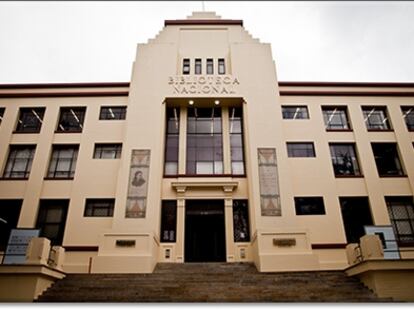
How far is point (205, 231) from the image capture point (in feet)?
38.5

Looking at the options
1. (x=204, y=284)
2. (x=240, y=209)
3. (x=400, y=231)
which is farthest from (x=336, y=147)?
(x=204, y=284)

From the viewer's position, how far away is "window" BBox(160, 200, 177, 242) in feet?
37.2

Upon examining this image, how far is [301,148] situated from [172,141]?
5850mm

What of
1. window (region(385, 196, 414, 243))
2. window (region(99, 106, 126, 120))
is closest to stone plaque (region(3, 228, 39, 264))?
window (region(99, 106, 126, 120))

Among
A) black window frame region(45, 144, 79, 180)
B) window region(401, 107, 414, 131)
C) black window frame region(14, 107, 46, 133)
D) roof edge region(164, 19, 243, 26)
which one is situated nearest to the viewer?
window region(401, 107, 414, 131)

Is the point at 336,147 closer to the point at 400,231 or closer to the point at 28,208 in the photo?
the point at 400,231

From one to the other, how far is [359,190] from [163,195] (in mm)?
8223

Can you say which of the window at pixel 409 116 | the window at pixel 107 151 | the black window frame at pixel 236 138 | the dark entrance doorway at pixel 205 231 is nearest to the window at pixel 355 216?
the window at pixel 409 116

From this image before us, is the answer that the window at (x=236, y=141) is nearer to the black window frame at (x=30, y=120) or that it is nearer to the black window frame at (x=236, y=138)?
the black window frame at (x=236, y=138)

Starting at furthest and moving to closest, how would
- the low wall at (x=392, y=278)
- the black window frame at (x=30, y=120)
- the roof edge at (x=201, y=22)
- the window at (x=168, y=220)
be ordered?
the roof edge at (x=201, y=22)
the black window frame at (x=30, y=120)
the window at (x=168, y=220)
the low wall at (x=392, y=278)

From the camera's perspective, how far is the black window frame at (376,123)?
13.0 meters

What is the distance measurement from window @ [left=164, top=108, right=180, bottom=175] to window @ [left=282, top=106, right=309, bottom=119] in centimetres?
511

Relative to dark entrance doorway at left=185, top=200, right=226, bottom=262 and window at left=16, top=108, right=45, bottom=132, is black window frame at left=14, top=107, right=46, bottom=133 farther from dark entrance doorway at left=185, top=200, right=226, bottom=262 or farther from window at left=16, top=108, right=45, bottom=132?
dark entrance doorway at left=185, top=200, right=226, bottom=262

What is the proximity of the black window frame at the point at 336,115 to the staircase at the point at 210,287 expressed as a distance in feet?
23.3
